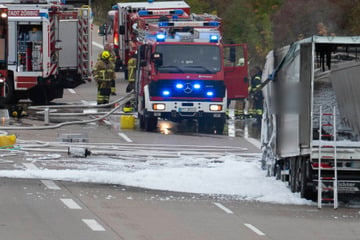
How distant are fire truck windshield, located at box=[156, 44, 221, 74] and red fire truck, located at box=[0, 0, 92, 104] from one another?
5.49 meters

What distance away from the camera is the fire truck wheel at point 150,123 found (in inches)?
1149

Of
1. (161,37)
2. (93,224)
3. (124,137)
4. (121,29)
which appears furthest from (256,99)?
(93,224)

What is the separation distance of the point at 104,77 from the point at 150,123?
206 inches

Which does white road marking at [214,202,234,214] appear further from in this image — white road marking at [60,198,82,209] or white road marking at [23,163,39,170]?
white road marking at [23,163,39,170]

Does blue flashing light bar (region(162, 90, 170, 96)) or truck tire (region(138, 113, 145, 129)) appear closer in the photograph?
blue flashing light bar (region(162, 90, 170, 96))

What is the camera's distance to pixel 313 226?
1471 cm

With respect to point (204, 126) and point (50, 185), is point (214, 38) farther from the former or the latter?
point (50, 185)

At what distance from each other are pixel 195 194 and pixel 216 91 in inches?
465

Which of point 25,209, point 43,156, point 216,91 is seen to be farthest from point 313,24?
point 25,209

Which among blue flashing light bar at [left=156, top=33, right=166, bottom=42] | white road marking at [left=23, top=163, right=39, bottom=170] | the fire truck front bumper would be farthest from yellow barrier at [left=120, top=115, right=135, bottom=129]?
white road marking at [left=23, top=163, right=39, bottom=170]

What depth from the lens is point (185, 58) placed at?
94.7ft

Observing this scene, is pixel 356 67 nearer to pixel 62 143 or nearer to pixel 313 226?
pixel 313 226

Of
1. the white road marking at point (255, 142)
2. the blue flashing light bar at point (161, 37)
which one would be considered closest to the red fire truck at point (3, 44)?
the blue flashing light bar at point (161, 37)

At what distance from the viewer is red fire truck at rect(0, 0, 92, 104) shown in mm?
33438
